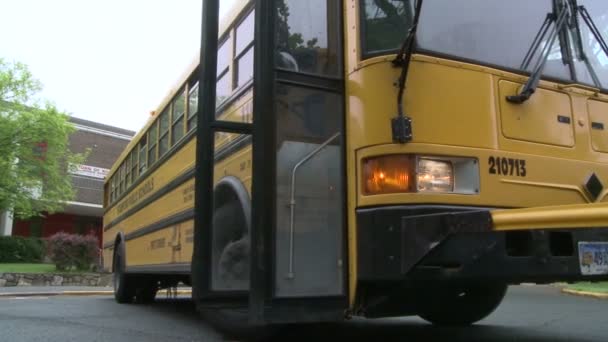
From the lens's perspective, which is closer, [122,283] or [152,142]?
[152,142]

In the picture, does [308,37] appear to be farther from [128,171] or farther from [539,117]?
[128,171]

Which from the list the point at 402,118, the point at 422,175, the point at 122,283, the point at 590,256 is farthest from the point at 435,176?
the point at 122,283

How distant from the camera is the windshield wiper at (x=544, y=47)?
316 centimetres

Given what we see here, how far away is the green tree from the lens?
848 inches

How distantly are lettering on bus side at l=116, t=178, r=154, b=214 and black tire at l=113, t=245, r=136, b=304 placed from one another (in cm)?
62

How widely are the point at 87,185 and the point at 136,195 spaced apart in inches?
1003

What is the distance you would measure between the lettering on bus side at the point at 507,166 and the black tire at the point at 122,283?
605cm

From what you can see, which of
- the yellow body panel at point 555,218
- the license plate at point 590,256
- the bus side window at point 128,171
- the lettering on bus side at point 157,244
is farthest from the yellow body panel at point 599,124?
the bus side window at point 128,171

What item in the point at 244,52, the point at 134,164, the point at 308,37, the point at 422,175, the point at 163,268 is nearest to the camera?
the point at 422,175

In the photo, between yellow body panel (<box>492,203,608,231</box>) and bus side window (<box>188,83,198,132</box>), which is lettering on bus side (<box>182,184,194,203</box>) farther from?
yellow body panel (<box>492,203,608,231</box>)

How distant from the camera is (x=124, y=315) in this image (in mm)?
6629

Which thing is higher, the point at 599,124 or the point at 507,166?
the point at 599,124

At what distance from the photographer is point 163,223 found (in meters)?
5.80

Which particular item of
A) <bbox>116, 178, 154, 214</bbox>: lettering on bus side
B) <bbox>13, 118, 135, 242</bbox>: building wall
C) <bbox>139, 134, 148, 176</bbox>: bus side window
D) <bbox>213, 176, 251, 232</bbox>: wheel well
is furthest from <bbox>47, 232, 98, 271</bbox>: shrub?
<bbox>213, 176, 251, 232</bbox>: wheel well
